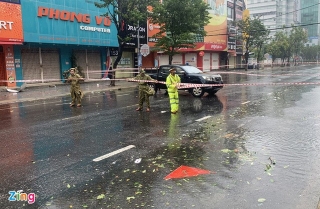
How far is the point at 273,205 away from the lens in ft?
12.5

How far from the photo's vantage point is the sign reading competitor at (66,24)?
22.0 m

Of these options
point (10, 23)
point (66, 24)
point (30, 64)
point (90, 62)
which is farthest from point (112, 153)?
point (90, 62)

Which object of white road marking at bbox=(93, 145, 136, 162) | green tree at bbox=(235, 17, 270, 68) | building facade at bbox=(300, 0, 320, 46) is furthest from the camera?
building facade at bbox=(300, 0, 320, 46)

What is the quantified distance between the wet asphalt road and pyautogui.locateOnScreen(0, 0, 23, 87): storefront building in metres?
12.2

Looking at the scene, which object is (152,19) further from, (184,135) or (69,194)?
(69,194)

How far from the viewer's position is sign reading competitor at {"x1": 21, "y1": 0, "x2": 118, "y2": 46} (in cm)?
2198

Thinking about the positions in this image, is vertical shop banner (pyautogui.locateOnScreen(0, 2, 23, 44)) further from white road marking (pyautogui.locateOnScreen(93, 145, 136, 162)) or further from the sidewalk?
white road marking (pyautogui.locateOnScreen(93, 145, 136, 162))

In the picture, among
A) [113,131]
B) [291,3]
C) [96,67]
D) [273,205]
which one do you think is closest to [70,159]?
[113,131]

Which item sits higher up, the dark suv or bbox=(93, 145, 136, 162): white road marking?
the dark suv

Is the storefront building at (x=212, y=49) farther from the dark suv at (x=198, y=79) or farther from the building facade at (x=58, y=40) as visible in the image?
the dark suv at (x=198, y=79)

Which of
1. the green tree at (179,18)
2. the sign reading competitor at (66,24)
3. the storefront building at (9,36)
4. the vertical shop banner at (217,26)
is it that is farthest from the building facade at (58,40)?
the vertical shop banner at (217,26)

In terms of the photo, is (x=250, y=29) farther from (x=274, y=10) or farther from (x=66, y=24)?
(x=274, y=10)

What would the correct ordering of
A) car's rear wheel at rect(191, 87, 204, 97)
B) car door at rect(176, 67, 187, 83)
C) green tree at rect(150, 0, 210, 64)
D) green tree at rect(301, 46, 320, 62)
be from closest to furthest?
car's rear wheel at rect(191, 87, 204, 97) → car door at rect(176, 67, 187, 83) → green tree at rect(150, 0, 210, 64) → green tree at rect(301, 46, 320, 62)

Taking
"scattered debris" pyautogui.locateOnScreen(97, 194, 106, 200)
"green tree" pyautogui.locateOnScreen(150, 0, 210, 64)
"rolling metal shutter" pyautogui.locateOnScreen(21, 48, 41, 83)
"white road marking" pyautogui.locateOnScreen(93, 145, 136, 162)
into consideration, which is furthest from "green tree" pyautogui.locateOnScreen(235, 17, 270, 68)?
"scattered debris" pyautogui.locateOnScreen(97, 194, 106, 200)
